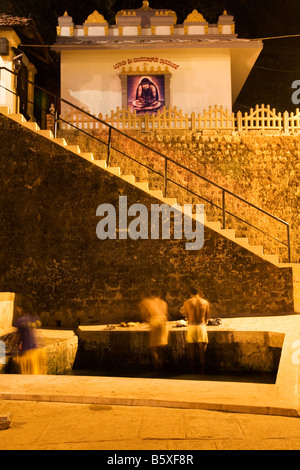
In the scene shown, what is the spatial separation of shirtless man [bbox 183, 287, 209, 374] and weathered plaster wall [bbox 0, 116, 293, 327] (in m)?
2.27

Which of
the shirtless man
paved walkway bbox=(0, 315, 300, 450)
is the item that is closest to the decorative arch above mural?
the shirtless man

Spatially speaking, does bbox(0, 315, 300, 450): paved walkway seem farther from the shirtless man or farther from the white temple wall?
the white temple wall

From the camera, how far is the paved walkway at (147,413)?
12.6 ft

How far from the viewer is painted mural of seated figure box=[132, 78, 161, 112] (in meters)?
17.2

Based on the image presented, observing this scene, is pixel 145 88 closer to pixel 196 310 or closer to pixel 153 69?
pixel 153 69

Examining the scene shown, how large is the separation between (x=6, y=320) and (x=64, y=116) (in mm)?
7666

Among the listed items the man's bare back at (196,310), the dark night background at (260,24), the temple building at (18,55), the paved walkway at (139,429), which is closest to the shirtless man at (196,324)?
the man's bare back at (196,310)

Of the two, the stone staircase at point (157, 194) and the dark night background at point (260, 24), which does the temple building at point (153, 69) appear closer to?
the stone staircase at point (157, 194)

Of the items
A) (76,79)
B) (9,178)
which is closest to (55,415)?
(9,178)

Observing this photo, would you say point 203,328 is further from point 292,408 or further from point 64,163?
point 64,163

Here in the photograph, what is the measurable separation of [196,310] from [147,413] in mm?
3527

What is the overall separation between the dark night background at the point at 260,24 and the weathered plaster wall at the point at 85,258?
17733 mm

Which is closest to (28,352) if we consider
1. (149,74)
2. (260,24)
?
(149,74)

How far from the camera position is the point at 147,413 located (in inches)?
179
